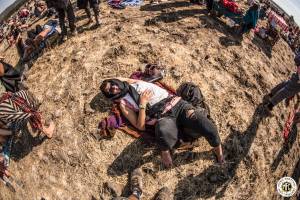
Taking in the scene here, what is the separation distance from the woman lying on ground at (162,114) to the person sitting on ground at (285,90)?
1.93 m

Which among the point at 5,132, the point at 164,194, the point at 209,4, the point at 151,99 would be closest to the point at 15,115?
the point at 5,132

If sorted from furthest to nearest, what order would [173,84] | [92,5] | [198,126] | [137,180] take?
[92,5] → [173,84] → [137,180] → [198,126]

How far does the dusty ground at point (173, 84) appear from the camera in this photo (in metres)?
5.41

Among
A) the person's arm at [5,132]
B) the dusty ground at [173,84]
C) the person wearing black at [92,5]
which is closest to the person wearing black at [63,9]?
the dusty ground at [173,84]

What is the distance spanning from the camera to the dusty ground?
17.8 feet

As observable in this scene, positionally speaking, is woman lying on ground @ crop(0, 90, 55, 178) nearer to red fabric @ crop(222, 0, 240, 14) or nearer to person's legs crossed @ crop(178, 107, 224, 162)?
person's legs crossed @ crop(178, 107, 224, 162)

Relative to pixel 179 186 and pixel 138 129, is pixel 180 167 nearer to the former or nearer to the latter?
pixel 179 186

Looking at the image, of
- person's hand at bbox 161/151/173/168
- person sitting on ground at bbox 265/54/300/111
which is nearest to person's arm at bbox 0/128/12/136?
person's hand at bbox 161/151/173/168

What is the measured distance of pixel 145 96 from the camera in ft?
17.7

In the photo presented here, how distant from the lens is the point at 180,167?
18.2 ft

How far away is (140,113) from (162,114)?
393 mm

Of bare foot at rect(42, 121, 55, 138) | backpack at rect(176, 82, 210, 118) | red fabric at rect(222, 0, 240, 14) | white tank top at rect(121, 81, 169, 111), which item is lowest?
bare foot at rect(42, 121, 55, 138)

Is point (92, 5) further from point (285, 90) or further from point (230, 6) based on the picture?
point (285, 90)

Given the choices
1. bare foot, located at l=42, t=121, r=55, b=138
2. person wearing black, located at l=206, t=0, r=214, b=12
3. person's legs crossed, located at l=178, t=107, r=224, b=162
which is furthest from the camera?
person wearing black, located at l=206, t=0, r=214, b=12
